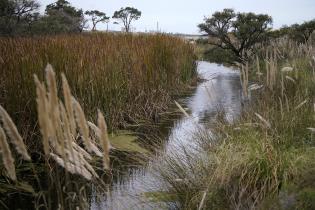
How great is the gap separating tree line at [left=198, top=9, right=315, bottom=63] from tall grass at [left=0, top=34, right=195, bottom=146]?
839 cm

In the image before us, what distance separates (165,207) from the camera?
339cm

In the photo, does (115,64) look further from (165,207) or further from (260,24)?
(260,24)

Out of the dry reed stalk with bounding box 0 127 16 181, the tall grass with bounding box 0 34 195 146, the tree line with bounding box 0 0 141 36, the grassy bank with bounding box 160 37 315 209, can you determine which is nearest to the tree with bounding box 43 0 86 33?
the tree line with bounding box 0 0 141 36

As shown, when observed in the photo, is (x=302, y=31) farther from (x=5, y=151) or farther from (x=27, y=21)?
(x=5, y=151)

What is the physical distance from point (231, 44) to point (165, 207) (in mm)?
14124

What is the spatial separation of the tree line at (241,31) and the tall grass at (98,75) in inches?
330

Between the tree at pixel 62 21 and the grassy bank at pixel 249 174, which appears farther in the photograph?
the tree at pixel 62 21

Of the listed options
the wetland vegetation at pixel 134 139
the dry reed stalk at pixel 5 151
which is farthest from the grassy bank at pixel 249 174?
the dry reed stalk at pixel 5 151

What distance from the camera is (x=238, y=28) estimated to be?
16578 mm

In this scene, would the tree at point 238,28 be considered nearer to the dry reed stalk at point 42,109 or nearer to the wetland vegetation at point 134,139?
the wetland vegetation at point 134,139

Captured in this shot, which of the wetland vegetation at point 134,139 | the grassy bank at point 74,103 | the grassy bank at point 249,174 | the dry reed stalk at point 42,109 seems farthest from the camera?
the grassy bank at point 74,103

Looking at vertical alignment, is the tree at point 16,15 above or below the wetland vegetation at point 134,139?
above

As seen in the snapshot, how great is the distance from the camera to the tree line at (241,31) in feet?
54.3

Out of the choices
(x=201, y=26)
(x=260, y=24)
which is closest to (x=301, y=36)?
(x=260, y=24)
